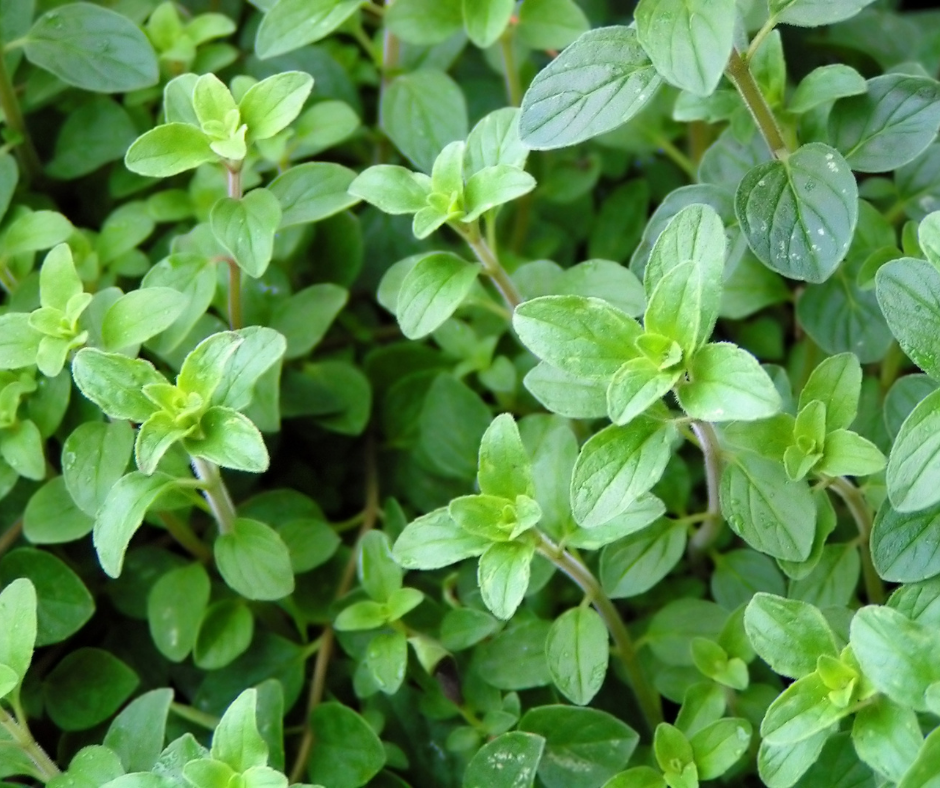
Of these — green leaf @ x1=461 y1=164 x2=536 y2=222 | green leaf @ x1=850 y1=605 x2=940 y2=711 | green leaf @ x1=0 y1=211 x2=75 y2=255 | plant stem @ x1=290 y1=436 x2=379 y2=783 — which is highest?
green leaf @ x1=461 y1=164 x2=536 y2=222

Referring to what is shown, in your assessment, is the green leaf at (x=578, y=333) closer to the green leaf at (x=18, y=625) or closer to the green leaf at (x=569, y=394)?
the green leaf at (x=569, y=394)

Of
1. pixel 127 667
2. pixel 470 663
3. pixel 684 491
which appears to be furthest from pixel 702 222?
pixel 127 667

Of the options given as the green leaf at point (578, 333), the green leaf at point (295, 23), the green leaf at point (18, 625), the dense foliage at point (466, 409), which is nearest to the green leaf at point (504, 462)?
the dense foliage at point (466, 409)

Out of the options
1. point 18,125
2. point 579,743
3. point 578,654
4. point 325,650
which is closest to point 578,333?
point 578,654

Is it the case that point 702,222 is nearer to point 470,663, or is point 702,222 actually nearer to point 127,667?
point 470,663

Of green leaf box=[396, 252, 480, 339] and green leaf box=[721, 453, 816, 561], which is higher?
green leaf box=[396, 252, 480, 339]

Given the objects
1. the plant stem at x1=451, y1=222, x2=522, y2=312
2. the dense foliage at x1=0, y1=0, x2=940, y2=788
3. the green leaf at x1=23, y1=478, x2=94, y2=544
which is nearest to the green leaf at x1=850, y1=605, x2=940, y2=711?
the dense foliage at x1=0, y1=0, x2=940, y2=788

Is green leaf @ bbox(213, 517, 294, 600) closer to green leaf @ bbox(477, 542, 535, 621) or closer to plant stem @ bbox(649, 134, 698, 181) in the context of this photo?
green leaf @ bbox(477, 542, 535, 621)

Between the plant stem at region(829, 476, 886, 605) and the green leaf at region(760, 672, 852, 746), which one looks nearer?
the green leaf at region(760, 672, 852, 746)
